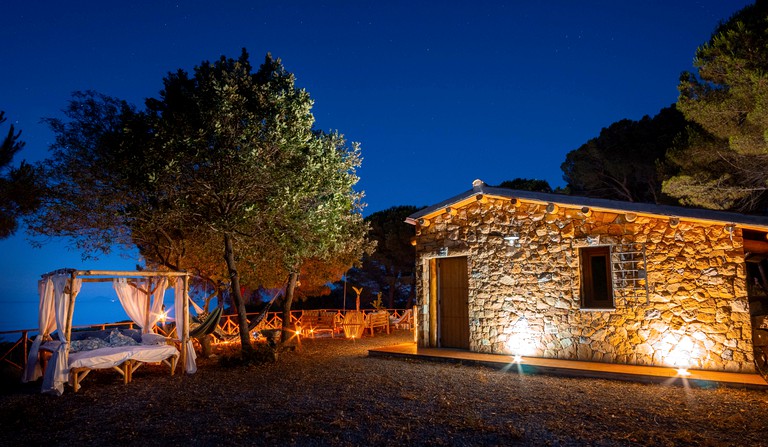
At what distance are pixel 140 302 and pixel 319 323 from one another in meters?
7.45

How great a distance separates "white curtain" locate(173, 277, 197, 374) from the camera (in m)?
8.16

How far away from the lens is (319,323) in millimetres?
15867

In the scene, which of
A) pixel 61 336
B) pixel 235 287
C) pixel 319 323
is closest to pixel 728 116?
pixel 235 287

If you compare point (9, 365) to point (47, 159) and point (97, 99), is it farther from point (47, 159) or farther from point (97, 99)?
point (97, 99)

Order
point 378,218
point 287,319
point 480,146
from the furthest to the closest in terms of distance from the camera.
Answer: point 480,146
point 378,218
point 287,319

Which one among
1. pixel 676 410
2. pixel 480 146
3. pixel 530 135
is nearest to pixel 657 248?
pixel 676 410

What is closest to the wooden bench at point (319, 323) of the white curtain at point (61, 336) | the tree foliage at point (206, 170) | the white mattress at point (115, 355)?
the tree foliage at point (206, 170)

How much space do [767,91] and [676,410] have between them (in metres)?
4.99

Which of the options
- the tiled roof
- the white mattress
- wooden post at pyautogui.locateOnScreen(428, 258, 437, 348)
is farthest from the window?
the white mattress

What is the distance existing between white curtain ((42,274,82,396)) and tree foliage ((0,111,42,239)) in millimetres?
3050

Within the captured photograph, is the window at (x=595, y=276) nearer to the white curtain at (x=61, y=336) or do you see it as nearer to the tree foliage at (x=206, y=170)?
the tree foliage at (x=206, y=170)

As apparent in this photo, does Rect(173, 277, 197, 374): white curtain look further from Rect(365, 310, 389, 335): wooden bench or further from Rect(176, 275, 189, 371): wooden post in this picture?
Rect(365, 310, 389, 335): wooden bench

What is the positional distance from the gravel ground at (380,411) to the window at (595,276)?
75.9 inches

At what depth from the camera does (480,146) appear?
406ft
